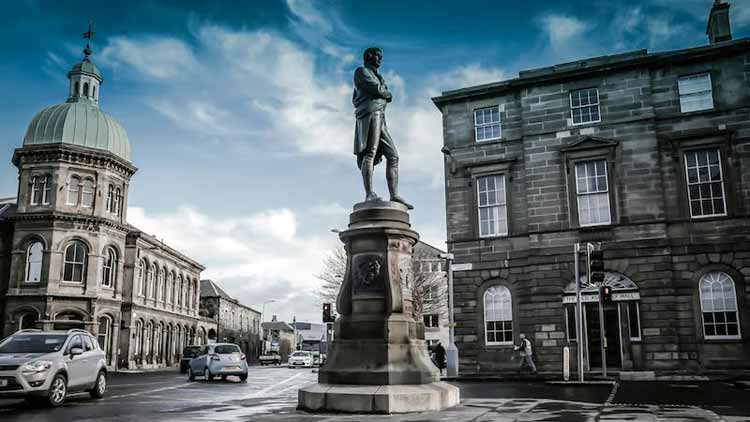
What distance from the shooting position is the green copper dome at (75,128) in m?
41.2

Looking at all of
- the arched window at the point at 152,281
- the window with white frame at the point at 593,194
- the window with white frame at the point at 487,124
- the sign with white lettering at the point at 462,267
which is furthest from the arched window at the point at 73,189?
the window with white frame at the point at 593,194

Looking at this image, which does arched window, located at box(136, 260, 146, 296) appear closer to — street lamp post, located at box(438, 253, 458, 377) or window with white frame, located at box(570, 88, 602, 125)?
street lamp post, located at box(438, 253, 458, 377)

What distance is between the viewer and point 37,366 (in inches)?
527

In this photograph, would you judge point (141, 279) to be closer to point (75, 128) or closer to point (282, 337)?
point (75, 128)

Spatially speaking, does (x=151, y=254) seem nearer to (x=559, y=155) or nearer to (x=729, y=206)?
(x=559, y=155)

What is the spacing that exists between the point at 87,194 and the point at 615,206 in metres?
31.7

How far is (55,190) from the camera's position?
3972cm

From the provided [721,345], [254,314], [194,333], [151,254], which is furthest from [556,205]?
[254,314]

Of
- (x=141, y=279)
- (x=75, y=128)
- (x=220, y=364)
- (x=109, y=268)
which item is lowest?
(x=220, y=364)

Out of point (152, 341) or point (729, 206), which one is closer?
point (729, 206)

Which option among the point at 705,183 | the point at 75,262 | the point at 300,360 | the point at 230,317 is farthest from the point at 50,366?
the point at 230,317

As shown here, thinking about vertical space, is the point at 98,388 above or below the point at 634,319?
below

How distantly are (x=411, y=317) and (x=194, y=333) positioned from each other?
179 feet

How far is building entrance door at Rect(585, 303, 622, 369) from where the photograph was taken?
84.4 feet
